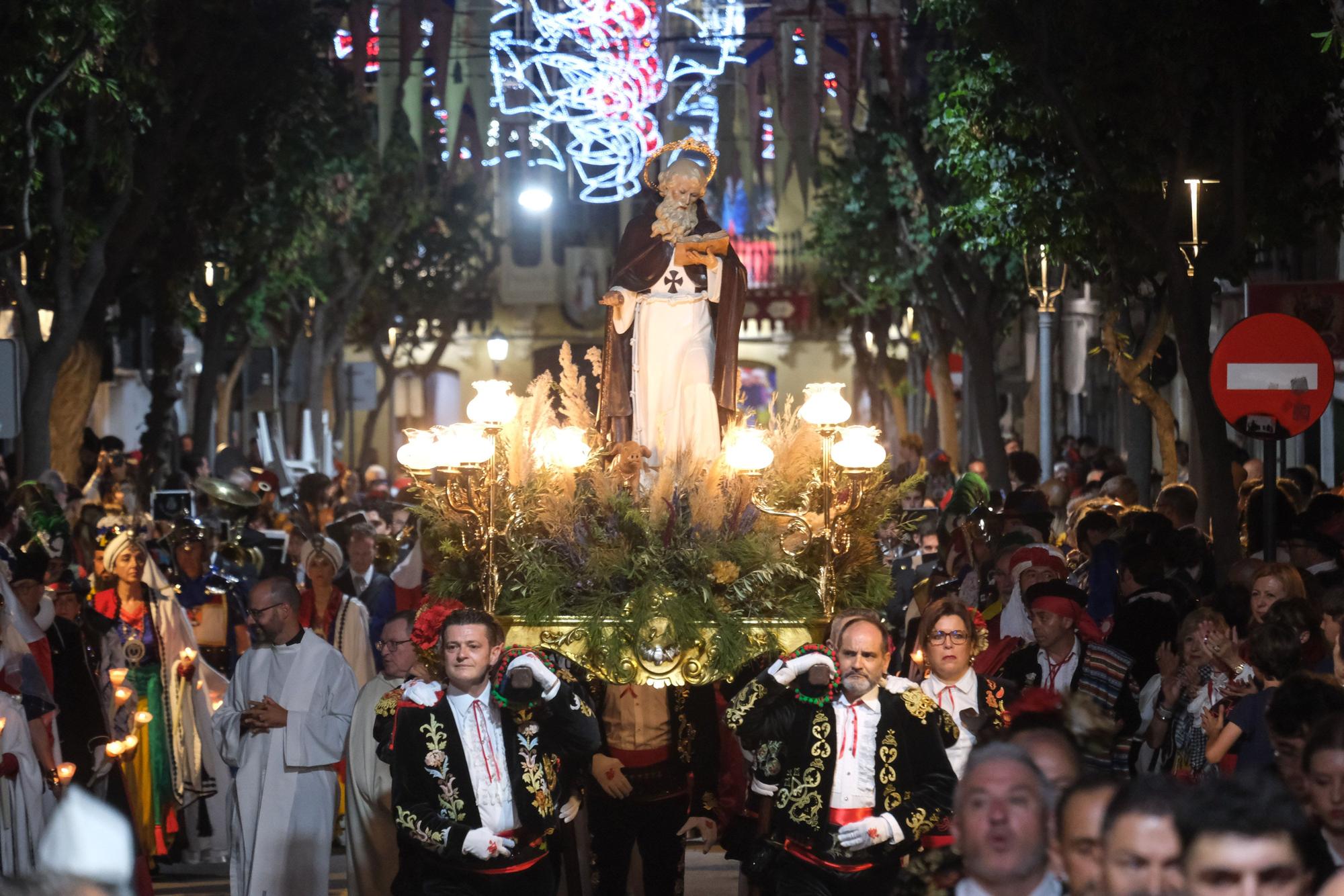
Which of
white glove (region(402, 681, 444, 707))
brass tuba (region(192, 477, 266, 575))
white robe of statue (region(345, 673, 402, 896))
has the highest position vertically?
white glove (region(402, 681, 444, 707))

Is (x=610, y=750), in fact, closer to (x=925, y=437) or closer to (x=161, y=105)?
(x=161, y=105)

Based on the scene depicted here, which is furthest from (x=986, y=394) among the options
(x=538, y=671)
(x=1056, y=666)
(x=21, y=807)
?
(x=538, y=671)

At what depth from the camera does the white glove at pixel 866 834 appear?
24.9ft

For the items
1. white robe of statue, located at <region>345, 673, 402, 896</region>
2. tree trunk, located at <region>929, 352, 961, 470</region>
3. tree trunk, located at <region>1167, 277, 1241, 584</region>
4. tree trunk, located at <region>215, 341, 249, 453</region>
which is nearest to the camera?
white robe of statue, located at <region>345, 673, 402, 896</region>

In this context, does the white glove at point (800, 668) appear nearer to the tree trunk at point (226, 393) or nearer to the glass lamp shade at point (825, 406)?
the glass lamp shade at point (825, 406)

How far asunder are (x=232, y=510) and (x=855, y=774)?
1527cm

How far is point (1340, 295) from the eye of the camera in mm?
13594

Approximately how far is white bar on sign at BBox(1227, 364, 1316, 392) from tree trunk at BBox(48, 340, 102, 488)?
57.2ft

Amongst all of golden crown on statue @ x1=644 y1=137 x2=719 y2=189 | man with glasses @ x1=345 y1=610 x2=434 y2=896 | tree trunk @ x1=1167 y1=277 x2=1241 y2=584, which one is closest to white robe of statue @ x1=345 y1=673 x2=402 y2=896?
man with glasses @ x1=345 y1=610 x2=434 y2=896

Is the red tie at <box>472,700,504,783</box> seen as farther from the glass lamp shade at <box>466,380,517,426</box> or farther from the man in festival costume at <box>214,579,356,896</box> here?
the glass lamp shade at <box>466,380,517,426</box>

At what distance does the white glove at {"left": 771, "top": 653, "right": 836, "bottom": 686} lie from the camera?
26.1 ft

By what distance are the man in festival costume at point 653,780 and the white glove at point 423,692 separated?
204cm

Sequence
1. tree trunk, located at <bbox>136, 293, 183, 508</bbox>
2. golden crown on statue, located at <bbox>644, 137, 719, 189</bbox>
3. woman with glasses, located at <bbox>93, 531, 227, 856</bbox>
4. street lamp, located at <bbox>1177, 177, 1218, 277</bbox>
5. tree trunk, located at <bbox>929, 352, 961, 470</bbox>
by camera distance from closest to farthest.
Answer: golden crown on statue, located at <bbox>644, 137, 719, 189</bbox>
woman with glasses, located at <bbox>93, 531, 227, 856</bbox>
street lamp, located at <bbox>1177, 177, 1218, 277</bbox>
tree trunk, located at <bbox>136, 293, 183, 508</bbox>
tree trunk, located at <bbox>929, 352, 961, 470</bbox>

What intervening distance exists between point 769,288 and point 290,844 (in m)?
56.8
